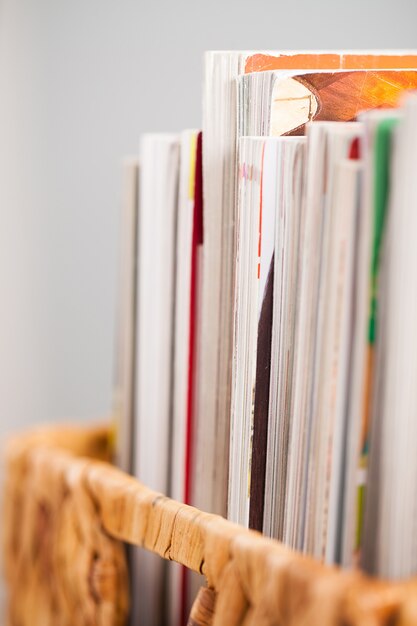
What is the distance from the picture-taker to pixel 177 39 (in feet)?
2.60

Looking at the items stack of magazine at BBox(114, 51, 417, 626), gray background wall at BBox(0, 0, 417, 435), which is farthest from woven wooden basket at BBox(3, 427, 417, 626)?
gray background wall at BBox(0, 0, 417, 435)

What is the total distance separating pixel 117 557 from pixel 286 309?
278 millimetres

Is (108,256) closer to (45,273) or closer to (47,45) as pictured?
(45,273)

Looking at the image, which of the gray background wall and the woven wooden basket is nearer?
the woven wooden basket

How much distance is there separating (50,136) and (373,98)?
1.96 ft

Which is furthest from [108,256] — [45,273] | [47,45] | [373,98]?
[373,98]

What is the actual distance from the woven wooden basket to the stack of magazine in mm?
36

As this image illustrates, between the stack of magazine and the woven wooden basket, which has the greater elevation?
the stack of magazine

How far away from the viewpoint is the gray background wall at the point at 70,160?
2.75 ft

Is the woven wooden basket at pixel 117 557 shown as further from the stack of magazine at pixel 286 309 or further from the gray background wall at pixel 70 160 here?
the gray background wall at pixel 70 160

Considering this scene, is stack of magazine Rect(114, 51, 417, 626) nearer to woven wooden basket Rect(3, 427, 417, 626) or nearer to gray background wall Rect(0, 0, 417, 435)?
woven wooden basket Rect(3, 427, 417, 626)

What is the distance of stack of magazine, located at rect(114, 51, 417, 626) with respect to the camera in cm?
35

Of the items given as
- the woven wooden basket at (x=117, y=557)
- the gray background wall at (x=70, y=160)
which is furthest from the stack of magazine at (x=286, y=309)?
the gray background wall at (x=70, y=160)

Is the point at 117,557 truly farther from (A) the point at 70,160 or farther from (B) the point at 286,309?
(A) the point at 70,160
